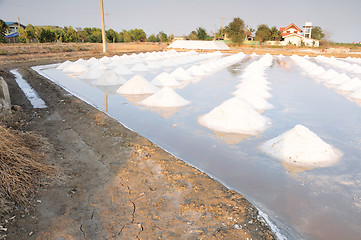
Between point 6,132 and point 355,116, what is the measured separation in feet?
22.4

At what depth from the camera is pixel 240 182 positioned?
3156 millimetres

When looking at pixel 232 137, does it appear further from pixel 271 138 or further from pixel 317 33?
pixel 317 33

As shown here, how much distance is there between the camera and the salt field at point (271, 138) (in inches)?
107

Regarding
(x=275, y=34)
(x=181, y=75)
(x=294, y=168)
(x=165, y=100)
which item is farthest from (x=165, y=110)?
(x=275, y=34)

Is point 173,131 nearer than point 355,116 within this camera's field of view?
Yes

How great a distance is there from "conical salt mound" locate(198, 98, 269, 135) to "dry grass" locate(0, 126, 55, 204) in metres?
3.00

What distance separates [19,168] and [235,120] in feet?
11.8

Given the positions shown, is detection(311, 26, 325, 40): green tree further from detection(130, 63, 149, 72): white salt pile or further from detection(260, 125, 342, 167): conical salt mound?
detection(260, 125, 342, 167): conical salt mound

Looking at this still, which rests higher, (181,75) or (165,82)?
(181,75)

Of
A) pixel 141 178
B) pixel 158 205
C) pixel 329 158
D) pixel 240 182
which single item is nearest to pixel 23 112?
pixel 141 178

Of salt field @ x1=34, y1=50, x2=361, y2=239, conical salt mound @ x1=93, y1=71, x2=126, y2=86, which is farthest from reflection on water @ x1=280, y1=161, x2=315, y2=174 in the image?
conical salt mound @ x1=93, y1=71, x2=126, y2=86

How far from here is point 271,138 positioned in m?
4.49

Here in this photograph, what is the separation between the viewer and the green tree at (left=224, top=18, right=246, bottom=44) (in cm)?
3569

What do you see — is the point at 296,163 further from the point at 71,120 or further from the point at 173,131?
the point at 71,120
